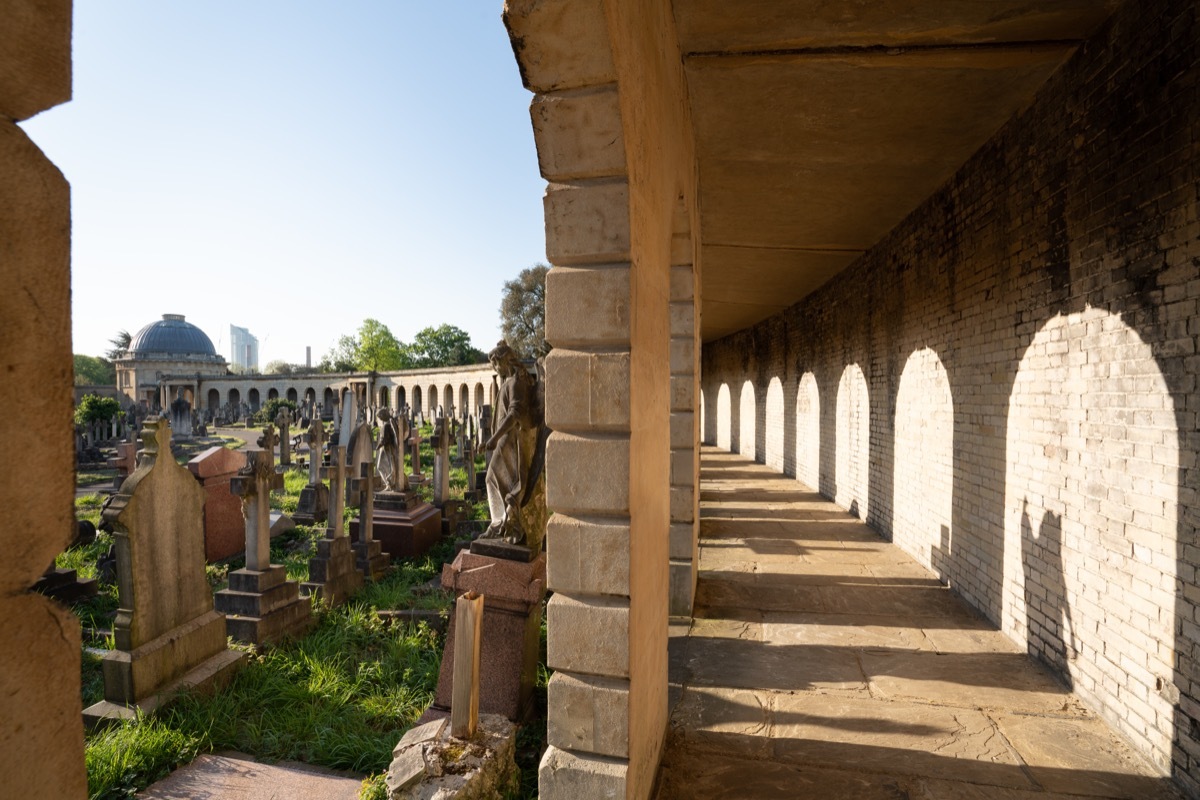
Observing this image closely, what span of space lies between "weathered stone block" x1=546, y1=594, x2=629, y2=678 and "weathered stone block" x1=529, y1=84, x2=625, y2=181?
5.17 feet

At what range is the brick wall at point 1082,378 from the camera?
10.2 feet

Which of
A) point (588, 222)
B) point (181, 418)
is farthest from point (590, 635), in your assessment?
point (181, 418)

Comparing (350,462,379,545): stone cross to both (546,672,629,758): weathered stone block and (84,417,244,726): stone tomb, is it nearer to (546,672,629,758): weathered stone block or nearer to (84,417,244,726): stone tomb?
(84,417,244,726): stone tomb

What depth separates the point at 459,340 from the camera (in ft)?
197

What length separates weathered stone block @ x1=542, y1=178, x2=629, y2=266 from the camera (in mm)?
2254

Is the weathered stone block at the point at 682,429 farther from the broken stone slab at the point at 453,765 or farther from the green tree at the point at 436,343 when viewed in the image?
the green tree at the point at 436,343

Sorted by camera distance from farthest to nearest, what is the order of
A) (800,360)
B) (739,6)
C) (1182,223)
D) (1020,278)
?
1. (800,360)
2. (1020,278)
3. (739,6)
4. (1182,223)

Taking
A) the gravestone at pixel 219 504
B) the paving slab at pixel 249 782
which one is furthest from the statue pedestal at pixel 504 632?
the gravestone at pixel 219 504

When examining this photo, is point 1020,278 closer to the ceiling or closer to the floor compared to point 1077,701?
closer to the ceiling

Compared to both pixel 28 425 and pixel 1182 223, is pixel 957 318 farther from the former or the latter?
pixel 28 425

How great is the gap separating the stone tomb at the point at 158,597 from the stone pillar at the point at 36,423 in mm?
4146

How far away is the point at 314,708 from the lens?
13.6 ft

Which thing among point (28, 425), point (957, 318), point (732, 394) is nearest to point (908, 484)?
point (957, 318)

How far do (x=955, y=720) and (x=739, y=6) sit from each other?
13.9ft
